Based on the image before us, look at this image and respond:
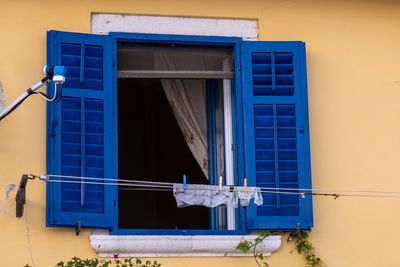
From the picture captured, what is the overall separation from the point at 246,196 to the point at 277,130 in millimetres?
663

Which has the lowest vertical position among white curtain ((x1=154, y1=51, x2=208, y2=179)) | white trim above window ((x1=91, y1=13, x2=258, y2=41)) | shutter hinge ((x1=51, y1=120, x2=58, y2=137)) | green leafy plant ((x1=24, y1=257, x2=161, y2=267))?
green leafy plant ((x1=24, y1=257, x2=161, y2=267))

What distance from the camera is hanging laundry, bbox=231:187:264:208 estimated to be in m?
7.25

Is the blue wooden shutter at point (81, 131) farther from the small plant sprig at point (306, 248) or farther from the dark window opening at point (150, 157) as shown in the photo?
the dark window opening at point (150, 157)

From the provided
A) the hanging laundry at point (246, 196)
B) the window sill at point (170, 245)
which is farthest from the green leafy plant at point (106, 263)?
the hanging laundry at point (246, 196)

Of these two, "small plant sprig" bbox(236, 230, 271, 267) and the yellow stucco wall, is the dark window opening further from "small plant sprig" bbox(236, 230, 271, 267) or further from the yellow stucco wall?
"small plant sprig" bbox(236, 230, 271, 267)

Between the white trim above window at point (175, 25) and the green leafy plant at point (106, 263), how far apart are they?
6.09 ft

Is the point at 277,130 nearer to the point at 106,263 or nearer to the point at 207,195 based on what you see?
the point at 207,195

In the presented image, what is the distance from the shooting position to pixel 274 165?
296 inches

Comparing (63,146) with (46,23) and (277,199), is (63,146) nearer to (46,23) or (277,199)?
(46,23)

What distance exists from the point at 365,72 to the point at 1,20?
3008mm

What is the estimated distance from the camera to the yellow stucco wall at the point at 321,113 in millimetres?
7195

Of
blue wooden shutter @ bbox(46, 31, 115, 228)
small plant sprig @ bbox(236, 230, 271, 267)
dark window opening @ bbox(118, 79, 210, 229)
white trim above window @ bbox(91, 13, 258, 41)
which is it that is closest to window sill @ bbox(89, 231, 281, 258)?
small plant sprig @ bbox(236, 230, 271, 267)

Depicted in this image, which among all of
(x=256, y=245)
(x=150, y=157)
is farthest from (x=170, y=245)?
(x=150, y=157)

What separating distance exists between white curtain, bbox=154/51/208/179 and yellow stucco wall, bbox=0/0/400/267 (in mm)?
464
